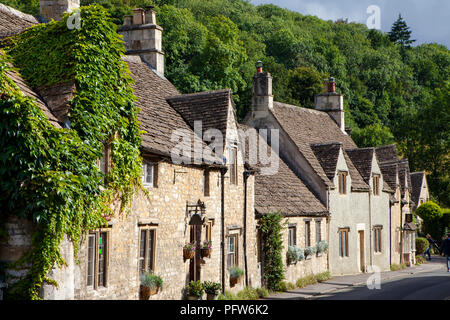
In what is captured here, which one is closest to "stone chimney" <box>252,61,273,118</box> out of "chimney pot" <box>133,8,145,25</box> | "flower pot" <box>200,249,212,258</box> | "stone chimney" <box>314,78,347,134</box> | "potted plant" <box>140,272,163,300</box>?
"chimney pot" <box>133,8,145,25</box>

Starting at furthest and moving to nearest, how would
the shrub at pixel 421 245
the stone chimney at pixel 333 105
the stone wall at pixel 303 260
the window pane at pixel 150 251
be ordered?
the shrub at pixel 421 245
the stone chimney at pixel 333 105
the stone wall at pixel 303 260
the window pane at pixel 150 251

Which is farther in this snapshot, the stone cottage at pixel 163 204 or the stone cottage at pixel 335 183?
the stone cottage at pixel 335 183

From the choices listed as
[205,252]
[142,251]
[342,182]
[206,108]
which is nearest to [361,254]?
[342,182]

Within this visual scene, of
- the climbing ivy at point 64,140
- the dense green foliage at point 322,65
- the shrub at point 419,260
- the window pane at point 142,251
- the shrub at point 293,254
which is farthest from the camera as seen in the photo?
the dense green foliage at point 322,65

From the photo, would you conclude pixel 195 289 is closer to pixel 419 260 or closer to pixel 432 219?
pixel 419 260

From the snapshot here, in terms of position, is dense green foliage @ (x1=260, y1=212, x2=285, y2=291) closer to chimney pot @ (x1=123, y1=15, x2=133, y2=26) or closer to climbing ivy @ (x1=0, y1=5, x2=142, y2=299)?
climbing ivy @ (x1=0, y1=5, x2=142, y2=299)

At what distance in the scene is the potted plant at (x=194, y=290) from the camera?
58.4 feet

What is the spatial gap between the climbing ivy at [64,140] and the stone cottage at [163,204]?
337mm

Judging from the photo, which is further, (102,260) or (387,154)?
(387,154)

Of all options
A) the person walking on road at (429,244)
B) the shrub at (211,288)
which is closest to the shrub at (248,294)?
the shrub at (211,288)

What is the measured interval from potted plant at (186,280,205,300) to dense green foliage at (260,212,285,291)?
5.76m

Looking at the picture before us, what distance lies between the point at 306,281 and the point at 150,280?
39.9 ft

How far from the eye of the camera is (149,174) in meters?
16.4

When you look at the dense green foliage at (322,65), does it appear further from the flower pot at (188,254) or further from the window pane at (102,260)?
the window pane at (102,260)
